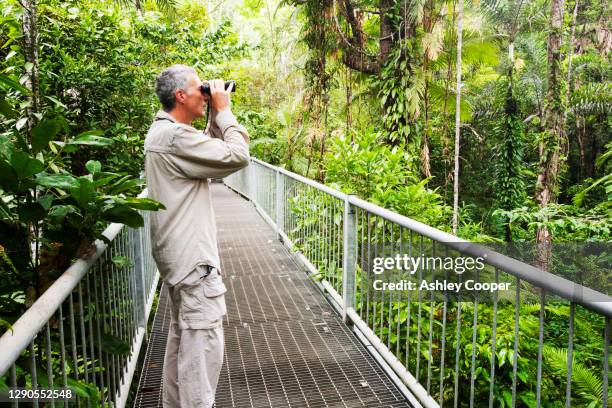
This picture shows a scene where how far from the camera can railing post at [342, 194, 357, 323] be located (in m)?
4.36

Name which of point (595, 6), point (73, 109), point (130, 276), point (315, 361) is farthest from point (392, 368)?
point (595, 6)

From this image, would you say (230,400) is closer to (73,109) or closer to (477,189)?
(73,109)

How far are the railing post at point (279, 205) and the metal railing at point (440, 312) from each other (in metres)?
0.70

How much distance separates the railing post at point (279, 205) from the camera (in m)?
7.84

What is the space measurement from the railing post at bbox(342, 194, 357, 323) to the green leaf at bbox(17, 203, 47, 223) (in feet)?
9.33

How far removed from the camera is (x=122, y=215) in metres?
2.17

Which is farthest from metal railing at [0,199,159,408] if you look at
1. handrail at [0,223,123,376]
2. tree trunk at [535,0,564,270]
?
tree trunk at [535,0,564,270]

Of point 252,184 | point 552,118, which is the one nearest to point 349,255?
point 252,184

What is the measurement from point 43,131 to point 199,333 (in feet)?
4.28

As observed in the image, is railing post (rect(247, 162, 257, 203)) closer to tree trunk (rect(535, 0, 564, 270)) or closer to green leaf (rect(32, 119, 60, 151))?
tree trunk (rect(535, 0, 564, 270))

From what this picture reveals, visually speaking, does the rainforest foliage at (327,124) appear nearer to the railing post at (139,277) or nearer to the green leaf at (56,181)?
the green leaf at (56,181)

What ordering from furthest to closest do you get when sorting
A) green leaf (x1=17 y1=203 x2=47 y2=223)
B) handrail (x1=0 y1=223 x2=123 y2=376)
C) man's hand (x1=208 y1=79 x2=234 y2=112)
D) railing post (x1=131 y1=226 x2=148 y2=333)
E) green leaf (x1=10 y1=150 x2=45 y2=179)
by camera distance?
railing post (x1=131 y1=226 x2=148 y2=333) → man's hand (x1=208 y1=79 x2=234 y2=112) → green leaf (x1=17 y1=203 x2=47 y2=223) → green leaf (x1=10 y1=150 x2=45 y2=179) → handrail (x1=0 y1=223 x2=123 y2=376)

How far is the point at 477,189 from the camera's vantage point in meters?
21.7

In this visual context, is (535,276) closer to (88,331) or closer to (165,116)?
(165,116)
